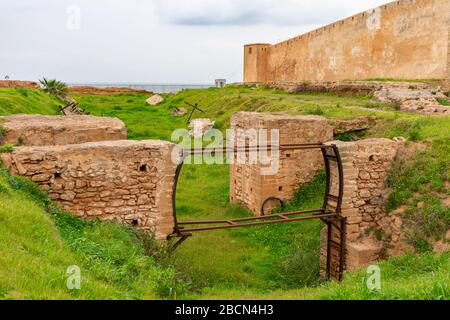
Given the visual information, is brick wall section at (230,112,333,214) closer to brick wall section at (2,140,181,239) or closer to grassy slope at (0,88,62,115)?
brick wall section at (2,140,181,239)

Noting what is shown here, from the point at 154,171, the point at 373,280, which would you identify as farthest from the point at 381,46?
the point at 373,280

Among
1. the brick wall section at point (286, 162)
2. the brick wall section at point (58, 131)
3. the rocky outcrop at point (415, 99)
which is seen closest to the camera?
the brick wall section at point (58, 131)

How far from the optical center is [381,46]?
911 inches

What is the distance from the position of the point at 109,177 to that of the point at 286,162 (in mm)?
5357

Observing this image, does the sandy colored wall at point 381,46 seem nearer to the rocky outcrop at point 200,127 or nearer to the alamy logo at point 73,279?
the rocky outcrop at point 200,127

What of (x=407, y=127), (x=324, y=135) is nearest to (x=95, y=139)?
(x=324, y=135)

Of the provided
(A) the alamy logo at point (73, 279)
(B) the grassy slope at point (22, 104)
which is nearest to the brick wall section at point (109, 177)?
(A) the alamy logo at point (73, 279)

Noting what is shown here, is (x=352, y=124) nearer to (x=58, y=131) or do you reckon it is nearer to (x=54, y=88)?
(x=58, y=131)

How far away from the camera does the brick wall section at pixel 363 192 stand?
28.7 ft

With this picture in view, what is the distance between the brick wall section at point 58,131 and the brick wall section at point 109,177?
A: 1.77 metres
